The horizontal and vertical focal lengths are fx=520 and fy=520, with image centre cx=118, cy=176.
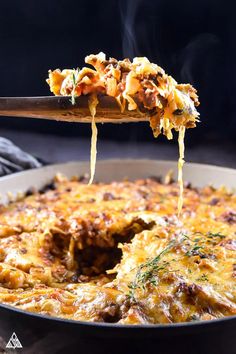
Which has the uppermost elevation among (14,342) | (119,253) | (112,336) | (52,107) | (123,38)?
(123,38)

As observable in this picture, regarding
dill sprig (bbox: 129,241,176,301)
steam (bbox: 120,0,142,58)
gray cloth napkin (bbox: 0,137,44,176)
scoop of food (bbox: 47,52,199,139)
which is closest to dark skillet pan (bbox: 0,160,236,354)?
dill sprig (bbox: 129,241,176,301)

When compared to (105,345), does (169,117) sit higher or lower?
higher

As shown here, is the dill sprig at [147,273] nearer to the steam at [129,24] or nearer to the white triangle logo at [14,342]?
the white triangle logo at [14,342]

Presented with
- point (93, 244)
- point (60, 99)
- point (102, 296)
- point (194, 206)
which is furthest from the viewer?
point (194, 206)

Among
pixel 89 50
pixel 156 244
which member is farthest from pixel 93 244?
pixel 89 50

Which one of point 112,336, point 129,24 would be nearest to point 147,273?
point 112,336

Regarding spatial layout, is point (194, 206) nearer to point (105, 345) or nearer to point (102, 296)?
point (102, 296)

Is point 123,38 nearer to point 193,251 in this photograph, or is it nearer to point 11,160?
point 11,160

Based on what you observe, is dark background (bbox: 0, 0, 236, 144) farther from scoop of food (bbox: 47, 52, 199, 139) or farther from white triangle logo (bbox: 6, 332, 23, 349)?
white triangle logo (bbox: 6, 332, 23, 349)
